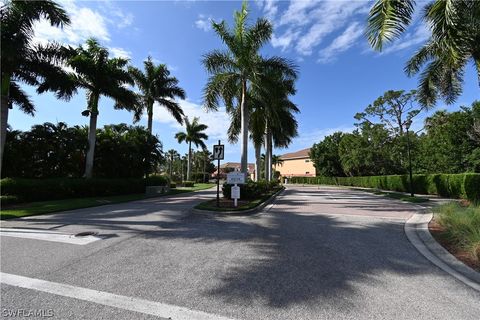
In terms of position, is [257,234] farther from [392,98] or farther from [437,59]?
[392,98]

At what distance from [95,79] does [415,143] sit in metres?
36.7

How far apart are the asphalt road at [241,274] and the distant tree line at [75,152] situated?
13.6 m

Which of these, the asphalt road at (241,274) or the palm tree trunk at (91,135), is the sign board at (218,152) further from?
the palm tree trunk at (91,135)

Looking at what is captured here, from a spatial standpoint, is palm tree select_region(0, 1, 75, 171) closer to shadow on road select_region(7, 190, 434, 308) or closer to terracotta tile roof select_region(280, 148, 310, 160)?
shadow on road select_region(7, 190, 434, 308)

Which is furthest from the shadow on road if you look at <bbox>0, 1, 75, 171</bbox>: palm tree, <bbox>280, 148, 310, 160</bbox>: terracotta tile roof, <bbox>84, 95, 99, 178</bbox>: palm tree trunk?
<bbox>280, 148, 310, 160</bbox>: terracotta tile roof

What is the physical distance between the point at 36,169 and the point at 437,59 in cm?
2435

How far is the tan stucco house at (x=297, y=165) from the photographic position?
81.6 metres

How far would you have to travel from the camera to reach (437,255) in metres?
6.14

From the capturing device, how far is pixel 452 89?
14.2 meters

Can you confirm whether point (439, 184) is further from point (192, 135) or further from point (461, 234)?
point (192, 135)

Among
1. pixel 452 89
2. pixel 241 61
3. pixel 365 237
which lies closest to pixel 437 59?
pixel 452 89

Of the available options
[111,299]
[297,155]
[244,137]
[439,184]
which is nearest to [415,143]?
[439,184]

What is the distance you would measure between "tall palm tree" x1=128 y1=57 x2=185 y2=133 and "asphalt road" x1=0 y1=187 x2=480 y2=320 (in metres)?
21.8

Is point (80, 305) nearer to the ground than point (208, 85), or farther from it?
nearer to the ground
